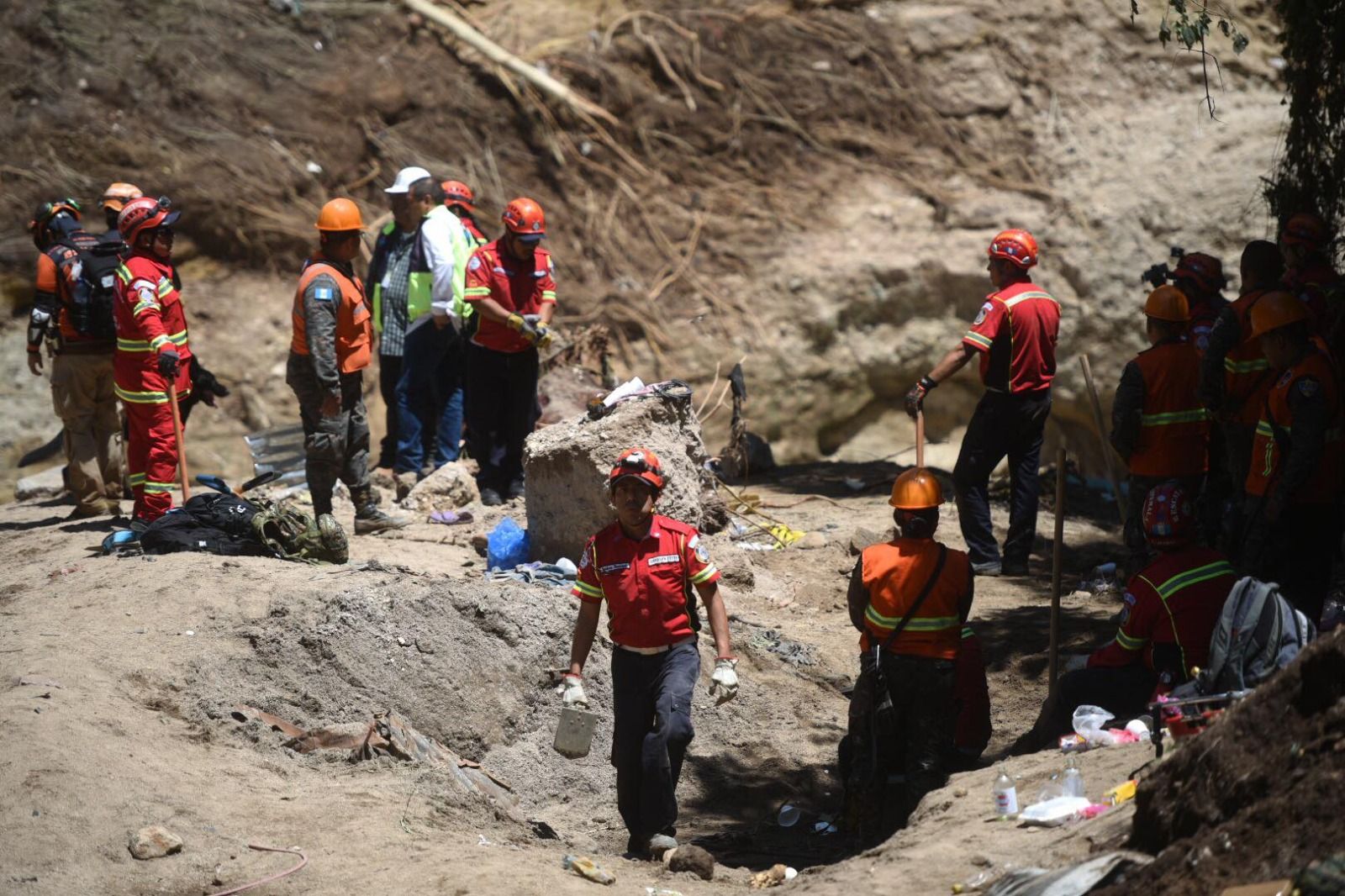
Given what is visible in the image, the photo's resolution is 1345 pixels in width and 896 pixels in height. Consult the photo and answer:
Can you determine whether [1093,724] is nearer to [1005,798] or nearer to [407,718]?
[1005,798]

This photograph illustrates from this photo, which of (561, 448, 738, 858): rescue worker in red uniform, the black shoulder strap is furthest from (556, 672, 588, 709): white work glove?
the black shoulder strap

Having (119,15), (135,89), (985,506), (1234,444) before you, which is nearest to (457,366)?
(985,506)

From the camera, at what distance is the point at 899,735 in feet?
20.4

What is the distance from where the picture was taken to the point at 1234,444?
7.22 m

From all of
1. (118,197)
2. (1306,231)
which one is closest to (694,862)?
(1306,231)

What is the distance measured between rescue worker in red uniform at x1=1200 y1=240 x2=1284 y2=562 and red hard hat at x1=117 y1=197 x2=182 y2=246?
589cm

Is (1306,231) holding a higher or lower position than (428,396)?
higher

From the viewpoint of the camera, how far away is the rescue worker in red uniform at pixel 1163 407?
24.8 feet

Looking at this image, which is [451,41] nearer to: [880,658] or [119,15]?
[119,15]

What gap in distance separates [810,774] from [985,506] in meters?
2.46

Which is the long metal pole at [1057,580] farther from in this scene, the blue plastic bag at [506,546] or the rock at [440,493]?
the rock at [440,493]

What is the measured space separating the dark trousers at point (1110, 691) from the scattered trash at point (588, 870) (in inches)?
77.6

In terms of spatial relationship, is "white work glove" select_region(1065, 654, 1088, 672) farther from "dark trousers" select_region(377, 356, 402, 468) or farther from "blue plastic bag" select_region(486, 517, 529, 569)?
"dark trousers" select_region(377, 356, 402, 468)

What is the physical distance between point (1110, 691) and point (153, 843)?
12.2 ft
